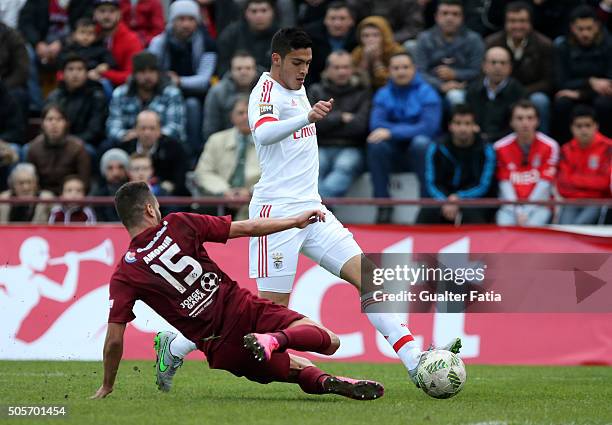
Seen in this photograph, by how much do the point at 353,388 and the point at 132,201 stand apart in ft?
6.61

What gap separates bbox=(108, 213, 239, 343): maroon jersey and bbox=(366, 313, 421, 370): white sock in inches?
51.8

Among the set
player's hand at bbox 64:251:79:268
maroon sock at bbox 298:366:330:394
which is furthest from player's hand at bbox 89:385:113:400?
player's hand at bbox 64:251:79:268

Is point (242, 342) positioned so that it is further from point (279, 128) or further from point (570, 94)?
point (570, 94)

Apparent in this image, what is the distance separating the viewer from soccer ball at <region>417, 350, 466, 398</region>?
340 inches

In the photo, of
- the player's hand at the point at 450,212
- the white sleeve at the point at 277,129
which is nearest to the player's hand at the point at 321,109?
the white sleeve at the point at 277,129

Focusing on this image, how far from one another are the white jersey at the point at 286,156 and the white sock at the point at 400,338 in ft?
3.56

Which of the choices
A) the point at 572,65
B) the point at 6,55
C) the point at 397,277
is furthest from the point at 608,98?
the point at 6,55

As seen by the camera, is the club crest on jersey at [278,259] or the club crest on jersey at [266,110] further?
the club crest on jersey at [278,259]

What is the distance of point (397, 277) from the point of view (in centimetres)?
1302

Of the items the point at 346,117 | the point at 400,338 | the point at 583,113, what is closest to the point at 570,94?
the point at 583,113

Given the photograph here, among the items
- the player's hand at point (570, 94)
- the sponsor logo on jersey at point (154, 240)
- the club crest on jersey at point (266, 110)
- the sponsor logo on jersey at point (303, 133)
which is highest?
the club crest on jersey at point (266, 110)

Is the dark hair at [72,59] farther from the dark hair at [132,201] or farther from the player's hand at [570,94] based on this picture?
the dark hair at [132,201]

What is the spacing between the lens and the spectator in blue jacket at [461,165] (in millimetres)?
14820

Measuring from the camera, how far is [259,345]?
25.6 feet
